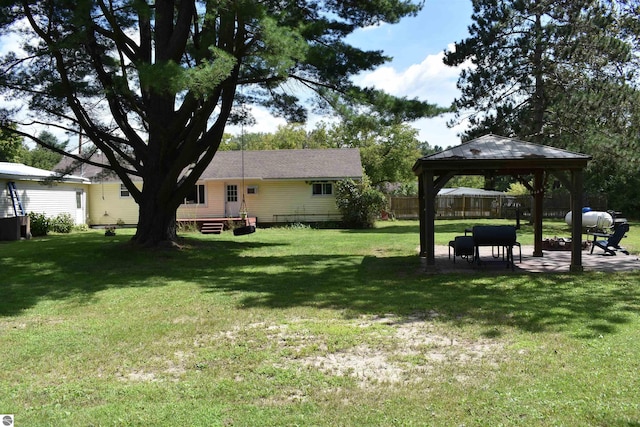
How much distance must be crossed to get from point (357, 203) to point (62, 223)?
1424cm

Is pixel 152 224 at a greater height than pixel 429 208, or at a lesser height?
lesser

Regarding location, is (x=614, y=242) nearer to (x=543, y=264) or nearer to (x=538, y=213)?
(x=538, y=213)

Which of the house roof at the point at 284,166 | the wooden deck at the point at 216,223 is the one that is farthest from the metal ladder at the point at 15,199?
the wooden deck at the point at 216,223

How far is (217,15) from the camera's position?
466 inches

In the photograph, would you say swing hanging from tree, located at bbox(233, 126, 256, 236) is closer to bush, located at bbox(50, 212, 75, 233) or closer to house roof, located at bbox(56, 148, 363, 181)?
house roof, located at bbox(56, 148, 363, 181)

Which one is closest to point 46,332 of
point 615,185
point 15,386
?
point 15,386

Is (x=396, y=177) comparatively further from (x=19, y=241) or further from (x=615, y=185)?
(x=19, y=241)

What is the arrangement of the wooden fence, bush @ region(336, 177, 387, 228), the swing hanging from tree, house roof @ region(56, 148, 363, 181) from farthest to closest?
the wooden fence → house roof @ region(56, 148, 363, 181) → bush @ region(336, 177, 387, 228) → the swing hanging from tree

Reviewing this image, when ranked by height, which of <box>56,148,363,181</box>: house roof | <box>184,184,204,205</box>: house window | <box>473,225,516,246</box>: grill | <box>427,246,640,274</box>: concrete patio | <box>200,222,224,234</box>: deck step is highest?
<box>56,148,363,181</box>: house roof

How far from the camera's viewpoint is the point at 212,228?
A: 23406 mm

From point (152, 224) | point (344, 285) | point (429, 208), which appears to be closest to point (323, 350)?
point (344, 285)

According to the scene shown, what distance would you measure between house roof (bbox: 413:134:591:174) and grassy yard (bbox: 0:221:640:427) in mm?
2324

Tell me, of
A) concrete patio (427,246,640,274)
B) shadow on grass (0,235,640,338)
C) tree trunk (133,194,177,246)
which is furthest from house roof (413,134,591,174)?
tree trunk (133,194,177,246)

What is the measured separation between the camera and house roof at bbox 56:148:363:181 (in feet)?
85.9
